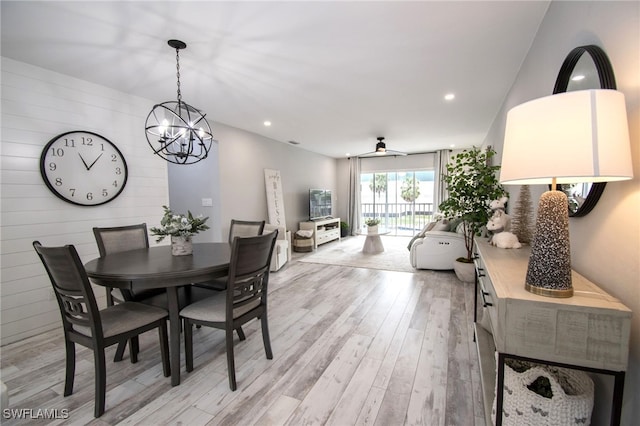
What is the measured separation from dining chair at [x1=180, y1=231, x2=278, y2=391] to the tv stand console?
170 inches

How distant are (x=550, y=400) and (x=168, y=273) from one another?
196 cm

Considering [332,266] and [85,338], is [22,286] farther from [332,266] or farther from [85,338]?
[332,266]

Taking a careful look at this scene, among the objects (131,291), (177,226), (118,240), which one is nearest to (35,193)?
(118,240)

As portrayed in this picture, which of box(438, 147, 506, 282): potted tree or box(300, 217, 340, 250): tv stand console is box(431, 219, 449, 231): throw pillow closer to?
box(438, 147, 506, 282): potted tree

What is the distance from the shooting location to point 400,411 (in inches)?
61.1

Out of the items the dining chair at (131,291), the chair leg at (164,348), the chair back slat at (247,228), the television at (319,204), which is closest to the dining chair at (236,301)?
the chair leg at (164,348)

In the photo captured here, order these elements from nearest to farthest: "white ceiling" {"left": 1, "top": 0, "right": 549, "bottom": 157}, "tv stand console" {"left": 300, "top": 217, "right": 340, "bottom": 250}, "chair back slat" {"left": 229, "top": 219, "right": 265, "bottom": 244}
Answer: "white ceiling" {"left": 1, "top": 0, "right": 549, "bottom": 157}, "chair back slat" {"left": 229, "top": 219, "right": 265, "bottom": 244}, "tv stand console" {"left": 300, "top": 217, "right": 340, "bottom": 250}

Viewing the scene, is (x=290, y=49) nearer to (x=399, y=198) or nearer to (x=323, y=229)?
(x=323, y=229)

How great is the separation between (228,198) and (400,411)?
3.79 metres

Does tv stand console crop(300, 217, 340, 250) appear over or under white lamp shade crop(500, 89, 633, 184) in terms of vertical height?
under

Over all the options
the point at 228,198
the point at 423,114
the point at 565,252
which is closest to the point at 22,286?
the point at 228,198

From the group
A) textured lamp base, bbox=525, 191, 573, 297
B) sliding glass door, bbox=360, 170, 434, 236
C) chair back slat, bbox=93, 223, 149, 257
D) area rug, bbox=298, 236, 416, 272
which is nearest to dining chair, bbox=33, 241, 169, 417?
chair back slat, bbox=93, 223, 149, 257

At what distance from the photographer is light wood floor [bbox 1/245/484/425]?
1546 millimetres

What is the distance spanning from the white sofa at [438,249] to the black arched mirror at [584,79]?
2857 mm
